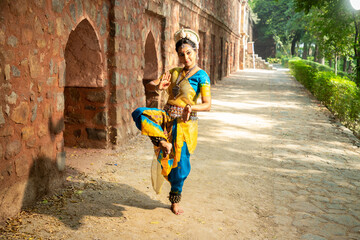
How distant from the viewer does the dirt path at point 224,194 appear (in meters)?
3.39

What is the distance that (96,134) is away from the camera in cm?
598

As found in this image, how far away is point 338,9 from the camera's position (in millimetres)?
12758

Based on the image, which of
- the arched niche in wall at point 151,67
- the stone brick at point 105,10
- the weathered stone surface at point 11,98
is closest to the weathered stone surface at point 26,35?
the weathered stone surface at point 11,98

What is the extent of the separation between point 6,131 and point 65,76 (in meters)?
2.39

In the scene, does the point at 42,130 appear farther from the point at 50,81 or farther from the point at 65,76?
the point at 65,76

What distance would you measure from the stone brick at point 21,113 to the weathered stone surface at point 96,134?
2.36 meters

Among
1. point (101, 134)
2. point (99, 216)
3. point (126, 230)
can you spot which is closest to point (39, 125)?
point (99, 216)

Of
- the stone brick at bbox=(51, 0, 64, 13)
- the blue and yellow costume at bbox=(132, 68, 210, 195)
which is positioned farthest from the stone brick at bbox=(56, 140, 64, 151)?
the stone brick at bbox=(51, 0, 64, 13)

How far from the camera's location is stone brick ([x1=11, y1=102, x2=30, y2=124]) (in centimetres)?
342

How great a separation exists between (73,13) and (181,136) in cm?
227

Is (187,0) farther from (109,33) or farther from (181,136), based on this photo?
(181,136)

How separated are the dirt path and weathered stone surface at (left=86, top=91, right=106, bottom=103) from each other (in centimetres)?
79

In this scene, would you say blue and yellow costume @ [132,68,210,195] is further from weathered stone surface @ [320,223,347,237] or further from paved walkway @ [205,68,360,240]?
weathered stone surface @ [320,223,347,237]

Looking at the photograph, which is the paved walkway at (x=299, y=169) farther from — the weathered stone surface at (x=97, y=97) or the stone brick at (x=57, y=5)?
the stone brick at (x=57, y=5)
